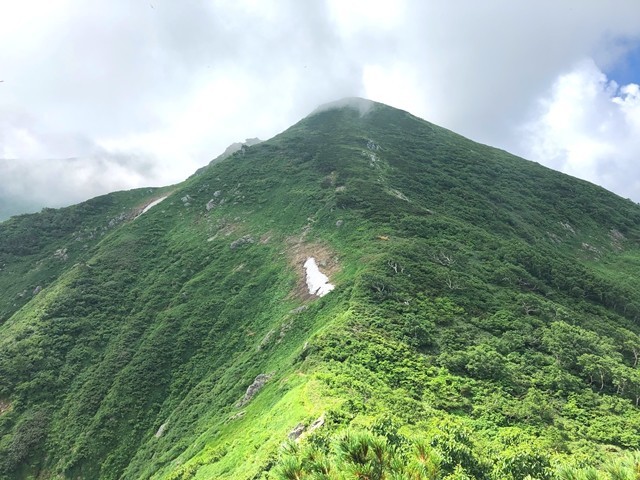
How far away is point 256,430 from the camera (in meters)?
33.3

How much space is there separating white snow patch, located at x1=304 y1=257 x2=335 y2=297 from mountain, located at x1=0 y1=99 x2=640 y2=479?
1.74 ft

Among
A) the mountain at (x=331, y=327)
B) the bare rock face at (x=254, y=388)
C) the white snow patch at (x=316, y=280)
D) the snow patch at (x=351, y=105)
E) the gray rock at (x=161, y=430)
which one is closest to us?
the mountain at (x=331, y=327)

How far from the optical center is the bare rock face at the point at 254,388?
4311 cm

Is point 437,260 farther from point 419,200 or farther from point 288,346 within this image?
point 419,200

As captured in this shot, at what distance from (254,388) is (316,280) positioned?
2263 centimetres

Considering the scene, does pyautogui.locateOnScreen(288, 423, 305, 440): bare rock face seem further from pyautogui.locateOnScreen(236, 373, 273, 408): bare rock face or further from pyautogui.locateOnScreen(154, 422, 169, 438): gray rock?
pyautogui.locateOnScreen(154, 422, 169, 438): gray rock

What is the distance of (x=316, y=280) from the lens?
63375mm

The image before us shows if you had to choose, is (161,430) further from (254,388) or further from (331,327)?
(331,327)

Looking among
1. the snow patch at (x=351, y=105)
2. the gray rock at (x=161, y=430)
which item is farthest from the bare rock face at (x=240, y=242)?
the snow patch at (x=351, y=105)

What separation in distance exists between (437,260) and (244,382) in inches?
1315

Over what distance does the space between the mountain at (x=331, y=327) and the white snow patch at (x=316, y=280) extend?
53 centimetres

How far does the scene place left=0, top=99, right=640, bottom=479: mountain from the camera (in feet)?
96.7

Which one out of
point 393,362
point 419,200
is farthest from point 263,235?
point 393,362

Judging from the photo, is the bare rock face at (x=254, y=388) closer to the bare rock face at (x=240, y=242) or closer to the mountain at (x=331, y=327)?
the mountain at (x=331, y=327)
